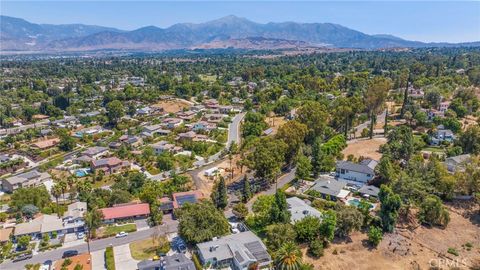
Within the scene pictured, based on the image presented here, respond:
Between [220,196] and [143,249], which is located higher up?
[220,196]

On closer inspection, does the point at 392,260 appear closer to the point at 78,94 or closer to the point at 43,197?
the point at 43,197

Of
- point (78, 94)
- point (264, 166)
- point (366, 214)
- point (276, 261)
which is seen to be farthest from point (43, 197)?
point (78, 94)

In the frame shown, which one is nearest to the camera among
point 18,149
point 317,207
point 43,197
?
point 317,207

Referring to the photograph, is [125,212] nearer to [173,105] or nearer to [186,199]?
[186,199]

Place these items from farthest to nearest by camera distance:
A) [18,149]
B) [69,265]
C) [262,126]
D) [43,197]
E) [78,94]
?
[78,94] < [262,126] < [18,149] < [43,197] < [69,265]

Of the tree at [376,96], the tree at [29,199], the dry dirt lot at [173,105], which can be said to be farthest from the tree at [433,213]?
the dry dirt lot at [173,105]

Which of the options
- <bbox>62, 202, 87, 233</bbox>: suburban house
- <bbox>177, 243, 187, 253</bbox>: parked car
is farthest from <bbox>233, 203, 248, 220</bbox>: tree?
<bbox>62, 202, 87, 233</bbox>: suburban house

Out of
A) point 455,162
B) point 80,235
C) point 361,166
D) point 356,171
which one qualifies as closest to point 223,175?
point 356,171
